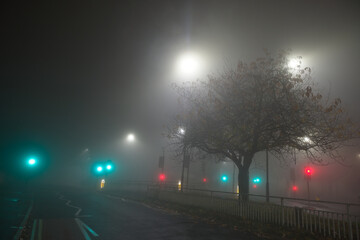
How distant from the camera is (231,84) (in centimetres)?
1440

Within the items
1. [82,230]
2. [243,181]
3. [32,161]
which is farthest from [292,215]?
[32,161]

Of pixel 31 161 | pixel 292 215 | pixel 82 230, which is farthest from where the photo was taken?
pixel 31 161

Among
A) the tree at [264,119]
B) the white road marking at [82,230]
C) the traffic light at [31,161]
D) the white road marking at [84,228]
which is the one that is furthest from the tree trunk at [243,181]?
the traffic light at [31,161]

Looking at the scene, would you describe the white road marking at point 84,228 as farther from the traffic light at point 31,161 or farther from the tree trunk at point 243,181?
the tree trunk at point 243,181

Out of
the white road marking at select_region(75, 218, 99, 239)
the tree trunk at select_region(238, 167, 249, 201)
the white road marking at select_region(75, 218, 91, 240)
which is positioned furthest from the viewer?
the tree trunk at select_region(238, 167, 249, 201)

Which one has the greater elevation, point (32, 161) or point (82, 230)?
point (32, 161)

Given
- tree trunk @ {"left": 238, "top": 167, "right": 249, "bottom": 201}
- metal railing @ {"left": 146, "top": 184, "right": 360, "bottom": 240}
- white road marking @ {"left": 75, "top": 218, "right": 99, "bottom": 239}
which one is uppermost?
tree trunk @ {"left": 238, "top": 167, "right": 249, "bottom": 201}

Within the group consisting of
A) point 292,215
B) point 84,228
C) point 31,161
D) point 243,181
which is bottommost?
point 84,228

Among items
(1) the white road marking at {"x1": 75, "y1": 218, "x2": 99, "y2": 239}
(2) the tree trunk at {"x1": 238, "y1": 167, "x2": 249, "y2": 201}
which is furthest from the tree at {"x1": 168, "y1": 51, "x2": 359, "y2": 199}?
(1) the white road marking at {"x1": 75, "y1": 218, "x2": 99, "y2": 239}

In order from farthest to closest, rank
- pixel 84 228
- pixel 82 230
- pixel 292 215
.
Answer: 1. pixel 292 215
2. pixel 84 228
3. pixel 82 230

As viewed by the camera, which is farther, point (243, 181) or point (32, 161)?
point (243, 181)

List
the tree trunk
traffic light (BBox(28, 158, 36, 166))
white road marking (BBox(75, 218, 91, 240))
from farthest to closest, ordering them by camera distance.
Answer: the tree trunk → traffic light (BBox(28, 158, 36, 166)) → white road marking (BBox(75, 218, 91, 240))

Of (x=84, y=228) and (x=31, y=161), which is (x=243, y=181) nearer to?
(x=84, y=228)

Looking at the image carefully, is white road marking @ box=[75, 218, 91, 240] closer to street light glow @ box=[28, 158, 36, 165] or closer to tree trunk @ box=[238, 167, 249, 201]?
street light glow @ box=[28, 158, 36, 165]
